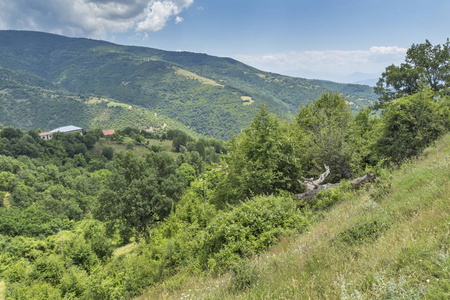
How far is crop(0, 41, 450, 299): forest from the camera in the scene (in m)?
7.57

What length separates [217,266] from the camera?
262 inches

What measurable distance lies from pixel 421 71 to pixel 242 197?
23.8 metres

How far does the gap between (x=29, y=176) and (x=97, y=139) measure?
60.8 metres

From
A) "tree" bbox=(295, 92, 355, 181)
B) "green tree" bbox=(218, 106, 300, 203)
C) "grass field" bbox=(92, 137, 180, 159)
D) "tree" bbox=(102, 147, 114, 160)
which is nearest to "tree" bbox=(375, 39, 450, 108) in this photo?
"tree" bbox=(295, 92, 355, 181)

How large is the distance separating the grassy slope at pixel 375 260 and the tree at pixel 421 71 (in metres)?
23.5

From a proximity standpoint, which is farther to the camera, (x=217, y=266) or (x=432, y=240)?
(x=217, y=266)

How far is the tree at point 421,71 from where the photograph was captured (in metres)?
22.3

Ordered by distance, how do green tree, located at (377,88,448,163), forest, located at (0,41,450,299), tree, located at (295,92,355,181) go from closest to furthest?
forest, located at (0,41,450,299)
green tree, located at (377,88,448,163)
tree, located at (295,92,355,181)

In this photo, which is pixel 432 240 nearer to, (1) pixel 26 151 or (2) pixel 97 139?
(1) pixel 26 151

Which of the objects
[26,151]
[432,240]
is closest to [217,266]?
[432,240]

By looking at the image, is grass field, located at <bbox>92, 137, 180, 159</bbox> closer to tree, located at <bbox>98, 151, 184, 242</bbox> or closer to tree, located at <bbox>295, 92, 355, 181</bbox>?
tree, located at <bbox>98, 151, 184, 242</bbox>

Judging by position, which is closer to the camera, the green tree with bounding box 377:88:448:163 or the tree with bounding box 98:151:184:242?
the green tree with bounding box 377:88:448:163

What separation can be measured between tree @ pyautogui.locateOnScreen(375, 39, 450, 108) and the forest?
10 cm

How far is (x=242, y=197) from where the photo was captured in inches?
603
